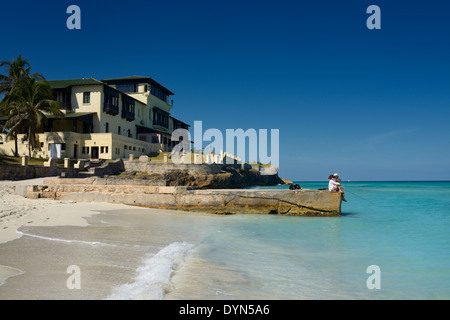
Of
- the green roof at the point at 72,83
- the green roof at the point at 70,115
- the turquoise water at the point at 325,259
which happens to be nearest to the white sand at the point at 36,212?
the turquoise water at the point at 325,259

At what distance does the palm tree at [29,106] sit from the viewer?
30466 millimetres

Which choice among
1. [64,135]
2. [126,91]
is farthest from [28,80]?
[126,91]

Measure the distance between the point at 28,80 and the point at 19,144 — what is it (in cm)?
732

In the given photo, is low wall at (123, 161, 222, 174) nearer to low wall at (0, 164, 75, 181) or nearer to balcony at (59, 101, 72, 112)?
low wall at (0, 164, 75, 181)

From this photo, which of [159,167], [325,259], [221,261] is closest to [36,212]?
[221,261]

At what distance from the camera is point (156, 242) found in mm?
7602

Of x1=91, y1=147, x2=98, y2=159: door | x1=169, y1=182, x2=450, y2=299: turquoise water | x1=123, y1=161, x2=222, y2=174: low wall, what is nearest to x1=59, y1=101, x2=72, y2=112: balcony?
x1=91, y1=147, x2=98, y2=159: door

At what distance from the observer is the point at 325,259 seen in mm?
6934

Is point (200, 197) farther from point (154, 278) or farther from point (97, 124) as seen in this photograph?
point (97, 124)

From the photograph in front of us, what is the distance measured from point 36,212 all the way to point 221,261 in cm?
870

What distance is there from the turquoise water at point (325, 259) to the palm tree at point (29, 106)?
28282 mm

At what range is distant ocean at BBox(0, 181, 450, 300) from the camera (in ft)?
14.4

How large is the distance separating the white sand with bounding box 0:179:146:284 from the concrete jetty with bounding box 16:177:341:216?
2.50ft
